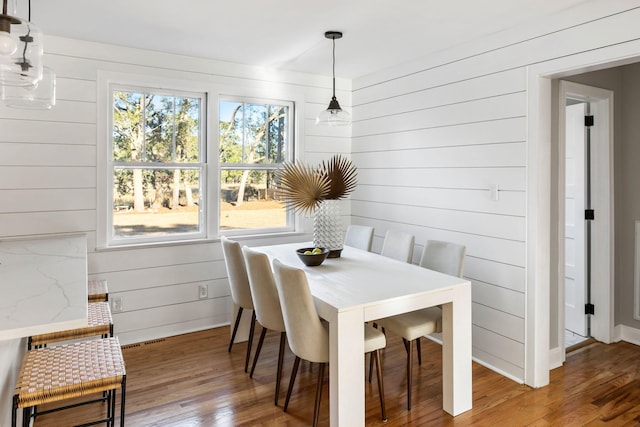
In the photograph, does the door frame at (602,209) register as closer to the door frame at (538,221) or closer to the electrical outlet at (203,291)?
the door frame at (538,221)

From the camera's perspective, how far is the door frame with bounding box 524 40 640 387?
278cm

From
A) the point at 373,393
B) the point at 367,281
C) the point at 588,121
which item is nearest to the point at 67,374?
the point at 367,281

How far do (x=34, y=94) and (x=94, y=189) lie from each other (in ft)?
4.07

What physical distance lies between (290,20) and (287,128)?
1579 mm

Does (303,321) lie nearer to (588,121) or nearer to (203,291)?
(203,291)

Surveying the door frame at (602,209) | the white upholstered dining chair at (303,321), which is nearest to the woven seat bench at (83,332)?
the white upholstered dining chair at (303,321)

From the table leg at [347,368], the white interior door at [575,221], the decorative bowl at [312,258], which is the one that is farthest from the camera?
the white interior door at [575,221]

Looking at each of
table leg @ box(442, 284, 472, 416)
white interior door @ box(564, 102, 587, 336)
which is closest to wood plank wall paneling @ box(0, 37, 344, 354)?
table leg @ box(442, 284, 472, 416)

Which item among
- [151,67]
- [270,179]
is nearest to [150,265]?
[270,179]

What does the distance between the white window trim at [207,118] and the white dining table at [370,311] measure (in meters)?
1.24

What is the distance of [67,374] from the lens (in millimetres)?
1741

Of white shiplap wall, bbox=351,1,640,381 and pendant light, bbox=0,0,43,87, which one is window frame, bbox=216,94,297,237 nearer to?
white shiplap wall, bbox=351,1,640,381

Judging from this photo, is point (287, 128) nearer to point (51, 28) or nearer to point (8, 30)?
point (51, 28)

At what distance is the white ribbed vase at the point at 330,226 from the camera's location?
3.27m
